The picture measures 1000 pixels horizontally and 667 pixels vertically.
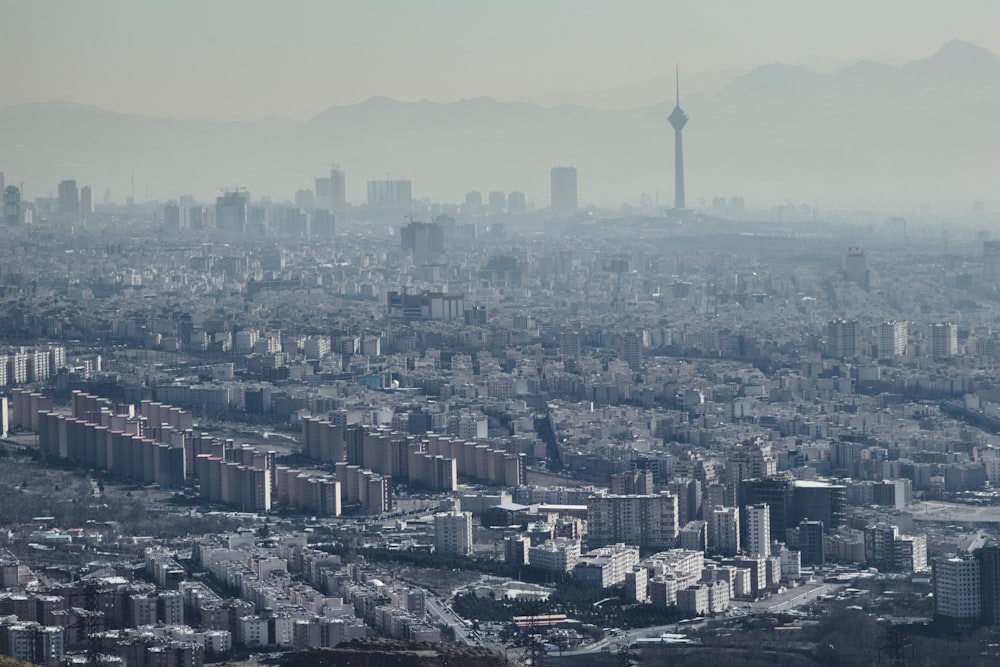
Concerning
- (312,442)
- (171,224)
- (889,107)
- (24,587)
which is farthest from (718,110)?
(24,587)

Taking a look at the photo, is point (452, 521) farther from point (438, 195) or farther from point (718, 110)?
point (718, 110)

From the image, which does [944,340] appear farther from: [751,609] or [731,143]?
[731,143]

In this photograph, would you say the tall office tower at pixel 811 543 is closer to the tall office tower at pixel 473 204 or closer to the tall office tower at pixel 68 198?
the tall office tower at pixel 68 198

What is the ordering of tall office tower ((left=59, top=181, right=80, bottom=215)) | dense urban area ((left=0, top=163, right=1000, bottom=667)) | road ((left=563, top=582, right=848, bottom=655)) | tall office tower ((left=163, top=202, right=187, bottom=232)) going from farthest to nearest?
1. tall office tower ((left=163, top=202, right=187, bottom=232))
2. tall office tower ((left=59, top=181, right=80, bottom=215))
3. dense urban area ((left=0, top=163, right=1000, bottom=667))
4. road ((left=563, top=582, right=848, bottom=655))

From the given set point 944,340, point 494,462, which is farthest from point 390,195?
point 494,462

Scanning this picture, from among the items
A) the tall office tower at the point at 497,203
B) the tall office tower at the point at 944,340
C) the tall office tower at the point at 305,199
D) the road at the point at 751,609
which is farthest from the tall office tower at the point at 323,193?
the road at the point at 751,609

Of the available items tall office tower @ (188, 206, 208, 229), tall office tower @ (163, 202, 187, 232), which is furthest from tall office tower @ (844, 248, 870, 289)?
tall office tower @ (188, 206, 208, 229)

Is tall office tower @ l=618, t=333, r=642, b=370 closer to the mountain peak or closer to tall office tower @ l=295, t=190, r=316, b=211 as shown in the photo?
tall office tower @ l=295, t=190, r=316, b=211
